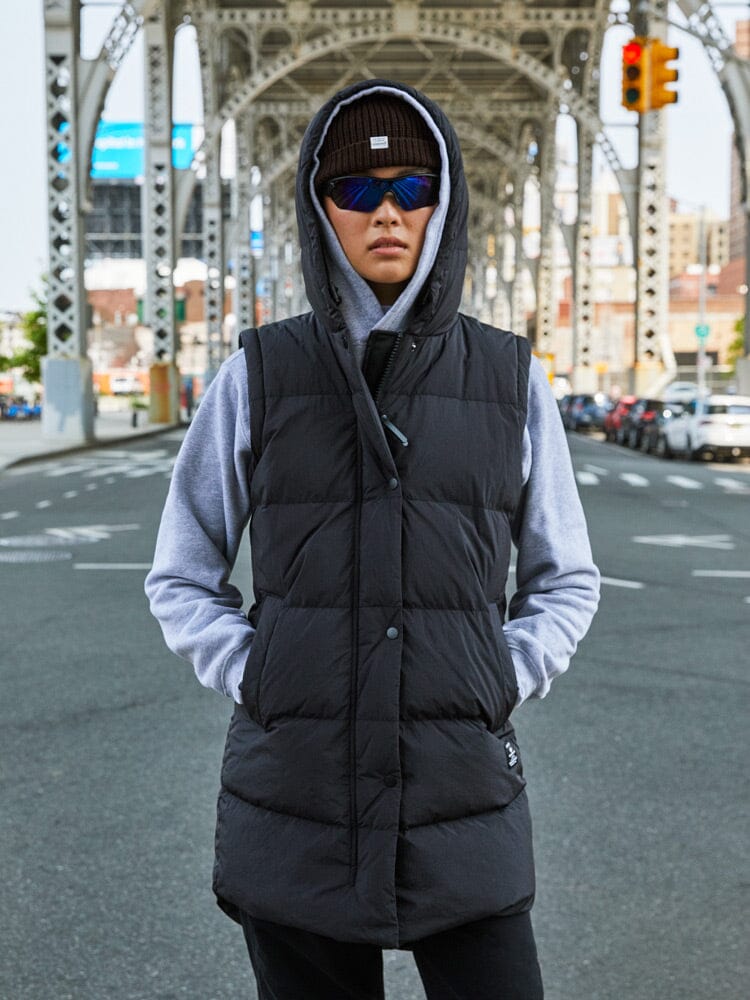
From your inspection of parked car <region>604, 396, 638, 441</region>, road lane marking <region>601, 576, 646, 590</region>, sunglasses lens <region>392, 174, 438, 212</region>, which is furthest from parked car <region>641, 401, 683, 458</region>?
sunglasses lens <region>392, 174, 438, 212</region>

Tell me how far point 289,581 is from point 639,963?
2133mm

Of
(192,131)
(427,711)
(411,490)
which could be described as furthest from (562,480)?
(192,131)

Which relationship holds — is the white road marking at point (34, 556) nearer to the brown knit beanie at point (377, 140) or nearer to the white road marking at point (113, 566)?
the white road marking at point (113, 566)

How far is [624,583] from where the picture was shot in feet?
38.5

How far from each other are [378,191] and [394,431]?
452mm

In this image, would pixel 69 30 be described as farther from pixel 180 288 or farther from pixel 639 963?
pixel 180 288

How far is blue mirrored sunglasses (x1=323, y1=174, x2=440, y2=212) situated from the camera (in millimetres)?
2551

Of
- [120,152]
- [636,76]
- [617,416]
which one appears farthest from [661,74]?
[120,152]

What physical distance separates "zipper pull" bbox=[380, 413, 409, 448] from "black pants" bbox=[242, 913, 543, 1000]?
80cm

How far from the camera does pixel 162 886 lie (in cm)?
464

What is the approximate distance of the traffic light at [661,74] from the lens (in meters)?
20.5

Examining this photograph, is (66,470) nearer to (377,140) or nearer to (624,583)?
(624,583)

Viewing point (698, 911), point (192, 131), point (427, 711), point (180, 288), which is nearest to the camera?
point (427, 711)

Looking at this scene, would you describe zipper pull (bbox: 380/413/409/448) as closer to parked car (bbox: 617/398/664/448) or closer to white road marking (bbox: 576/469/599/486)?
white road marking (bbox: 576/469/599/486)
